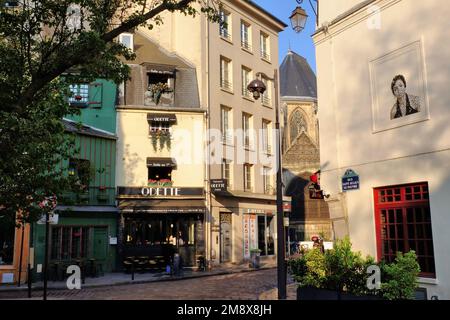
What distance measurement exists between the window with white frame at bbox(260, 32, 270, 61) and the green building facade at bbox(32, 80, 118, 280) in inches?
428

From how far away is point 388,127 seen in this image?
34.1ft

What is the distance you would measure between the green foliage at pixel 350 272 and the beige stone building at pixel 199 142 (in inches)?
477

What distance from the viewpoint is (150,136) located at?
2275 cm

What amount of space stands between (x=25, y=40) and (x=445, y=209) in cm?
853

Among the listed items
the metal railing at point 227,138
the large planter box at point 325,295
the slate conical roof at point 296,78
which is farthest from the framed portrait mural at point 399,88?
the slate conical roof at point 296,78

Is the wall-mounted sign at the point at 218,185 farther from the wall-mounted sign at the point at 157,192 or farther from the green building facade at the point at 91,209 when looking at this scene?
the green building facade at the point at 91,209

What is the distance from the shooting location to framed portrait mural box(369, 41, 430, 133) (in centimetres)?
984

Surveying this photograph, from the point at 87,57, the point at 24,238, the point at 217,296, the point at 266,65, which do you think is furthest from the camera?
the point at 266,65

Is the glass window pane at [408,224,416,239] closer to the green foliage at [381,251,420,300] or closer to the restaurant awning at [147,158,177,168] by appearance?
the green foliage at [381,251,420,300]

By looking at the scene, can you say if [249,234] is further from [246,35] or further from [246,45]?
[246,35]

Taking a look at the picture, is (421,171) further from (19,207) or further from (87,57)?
(19,207)

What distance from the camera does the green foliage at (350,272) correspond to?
8.43 metres
